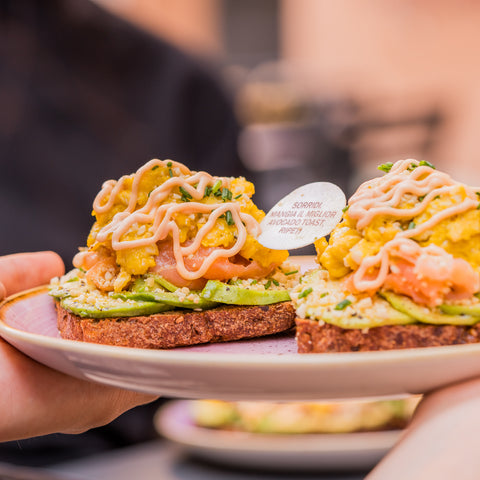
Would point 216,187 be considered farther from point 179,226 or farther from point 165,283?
point 165,283

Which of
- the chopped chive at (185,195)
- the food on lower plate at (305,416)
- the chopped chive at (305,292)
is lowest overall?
the food on lower plate at (305,416)

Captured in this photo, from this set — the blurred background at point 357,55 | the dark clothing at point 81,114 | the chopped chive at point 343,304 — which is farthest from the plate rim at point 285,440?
the blurred background at point 357,55

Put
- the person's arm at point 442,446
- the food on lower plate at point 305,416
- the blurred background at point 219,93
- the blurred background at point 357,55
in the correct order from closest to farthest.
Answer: the person's arm at point 442,446 → the food on lower plate at point 305,416 → the blurred background at point 219,93 → the blurred background at point 357,55

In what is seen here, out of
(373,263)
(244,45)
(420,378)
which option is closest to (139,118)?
(373,263)

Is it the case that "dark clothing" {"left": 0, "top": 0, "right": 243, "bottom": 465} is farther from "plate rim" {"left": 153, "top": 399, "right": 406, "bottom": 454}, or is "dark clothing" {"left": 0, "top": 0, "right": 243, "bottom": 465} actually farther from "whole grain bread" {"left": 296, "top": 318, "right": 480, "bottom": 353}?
"whole grain bread" {"left": 296, "top": 318, "right": 480, "bottom": 353}

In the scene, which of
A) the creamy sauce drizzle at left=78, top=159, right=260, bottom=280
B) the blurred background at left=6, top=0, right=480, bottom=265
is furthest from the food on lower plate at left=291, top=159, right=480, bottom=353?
the blurred background at left=6, top=0, right=480, bottom=265

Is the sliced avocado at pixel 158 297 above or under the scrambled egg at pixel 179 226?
under

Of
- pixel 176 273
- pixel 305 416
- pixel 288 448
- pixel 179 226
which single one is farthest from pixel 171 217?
pixel 305 416

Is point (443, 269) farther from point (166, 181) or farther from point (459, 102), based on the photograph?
point (459, 102)

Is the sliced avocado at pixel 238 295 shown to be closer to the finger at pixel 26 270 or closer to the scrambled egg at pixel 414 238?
the scrambled egg at pixel 414 238
